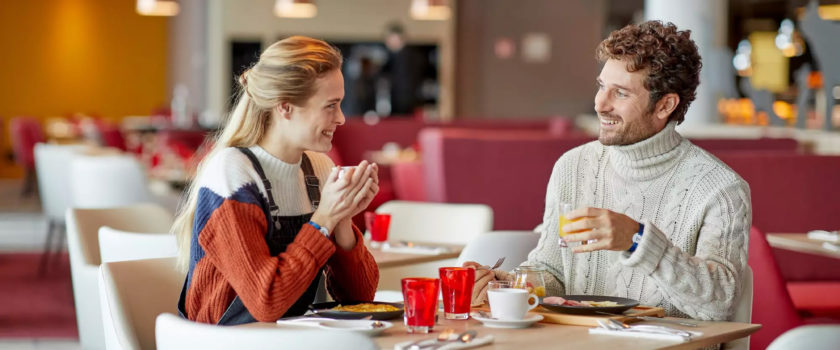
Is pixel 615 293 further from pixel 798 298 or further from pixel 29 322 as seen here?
pixel 29 322

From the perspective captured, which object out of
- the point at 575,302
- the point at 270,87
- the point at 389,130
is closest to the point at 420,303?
the point at 575,302

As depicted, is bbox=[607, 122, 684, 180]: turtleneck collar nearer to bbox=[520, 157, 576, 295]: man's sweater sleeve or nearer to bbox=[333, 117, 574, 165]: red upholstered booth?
bbox=[520, 157, 576, 295]: man's sweater sleeve

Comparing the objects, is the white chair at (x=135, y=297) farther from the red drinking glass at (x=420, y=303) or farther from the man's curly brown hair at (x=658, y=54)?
the man's curly brown hair at (x=658, y=54)

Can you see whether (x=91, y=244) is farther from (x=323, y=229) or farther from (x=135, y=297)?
(x=323, y=229)

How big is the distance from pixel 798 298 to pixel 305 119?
9.51ft

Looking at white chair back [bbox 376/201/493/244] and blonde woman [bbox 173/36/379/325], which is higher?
blonde woman [bbox 173/36/379/325]

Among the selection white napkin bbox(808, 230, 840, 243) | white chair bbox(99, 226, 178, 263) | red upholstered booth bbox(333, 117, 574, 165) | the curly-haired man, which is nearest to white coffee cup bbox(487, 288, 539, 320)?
the curly-haired man

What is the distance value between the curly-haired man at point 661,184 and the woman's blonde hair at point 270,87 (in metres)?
0.57

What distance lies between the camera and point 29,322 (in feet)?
19.6

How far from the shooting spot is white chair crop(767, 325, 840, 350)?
1.53 meters

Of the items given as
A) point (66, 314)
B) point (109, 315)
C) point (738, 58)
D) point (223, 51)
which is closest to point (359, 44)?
point (223, 51)

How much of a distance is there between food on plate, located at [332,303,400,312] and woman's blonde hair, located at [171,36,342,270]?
0.42 m

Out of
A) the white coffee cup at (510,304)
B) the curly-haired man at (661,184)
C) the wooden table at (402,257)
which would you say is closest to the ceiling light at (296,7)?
the wooden table at (402,257)

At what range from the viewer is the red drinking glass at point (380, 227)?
3.80 metres
